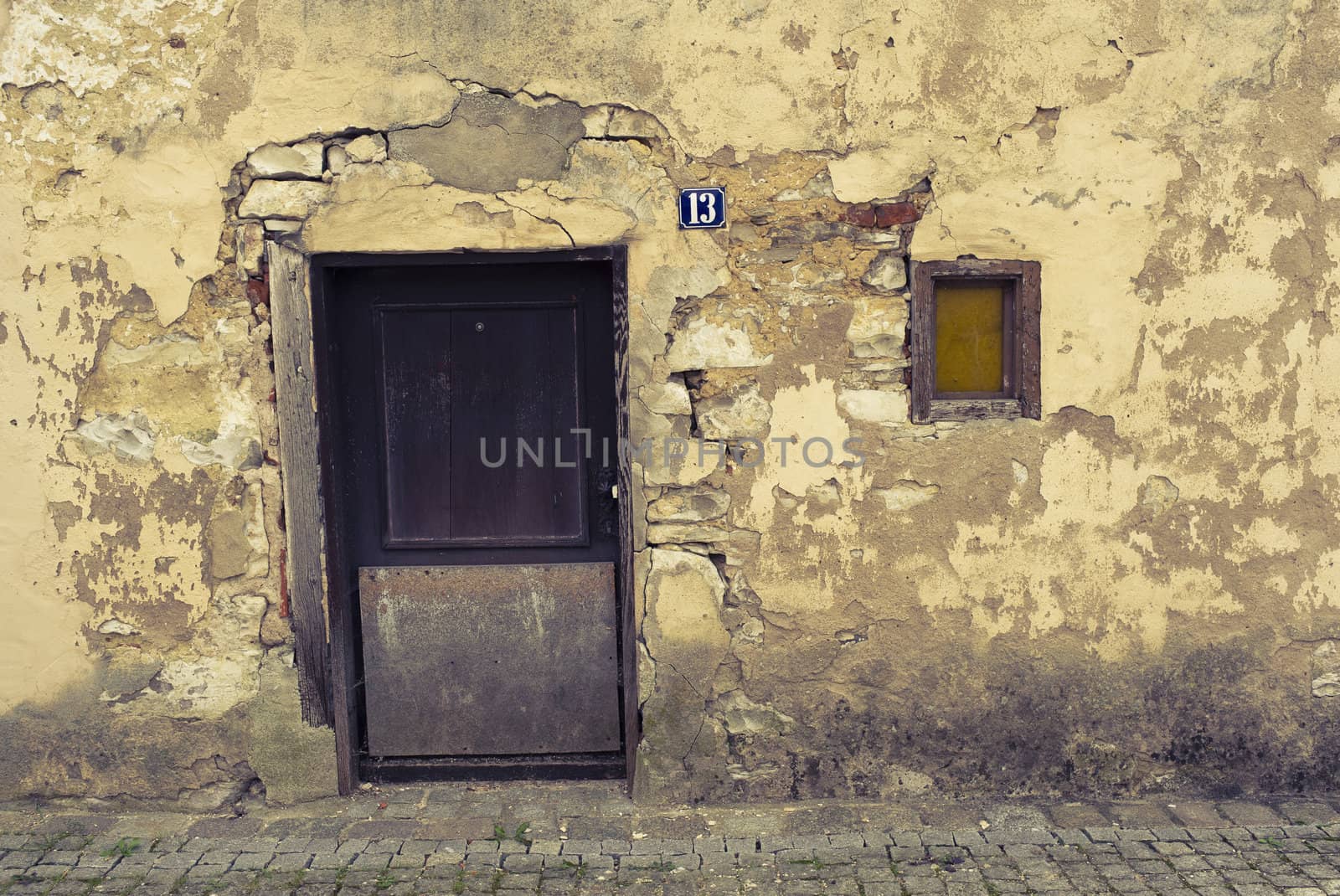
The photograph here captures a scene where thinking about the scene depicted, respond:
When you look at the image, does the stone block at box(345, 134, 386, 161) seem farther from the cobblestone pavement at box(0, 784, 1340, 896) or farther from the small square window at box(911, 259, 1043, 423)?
the cobblestone pavement at box(0, 784, 1340, 896)

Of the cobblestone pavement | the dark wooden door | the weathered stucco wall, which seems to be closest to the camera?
the cobblestone pavement

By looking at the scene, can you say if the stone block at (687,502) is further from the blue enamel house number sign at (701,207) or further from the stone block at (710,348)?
the blue enamel house number sign at (701,207)

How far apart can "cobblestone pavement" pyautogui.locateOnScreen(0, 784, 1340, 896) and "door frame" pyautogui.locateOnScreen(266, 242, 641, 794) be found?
331 mm

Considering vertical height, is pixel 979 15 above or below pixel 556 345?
above

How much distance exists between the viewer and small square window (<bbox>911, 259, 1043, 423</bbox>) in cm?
→ 368

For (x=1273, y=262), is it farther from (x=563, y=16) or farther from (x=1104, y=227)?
(x=563, y=16)

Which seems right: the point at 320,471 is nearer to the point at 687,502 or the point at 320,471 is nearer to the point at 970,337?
the point at 687,502

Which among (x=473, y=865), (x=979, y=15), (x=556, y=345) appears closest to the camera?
(x=473, y=865)

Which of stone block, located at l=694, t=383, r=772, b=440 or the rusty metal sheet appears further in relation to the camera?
the rusty metal sheet

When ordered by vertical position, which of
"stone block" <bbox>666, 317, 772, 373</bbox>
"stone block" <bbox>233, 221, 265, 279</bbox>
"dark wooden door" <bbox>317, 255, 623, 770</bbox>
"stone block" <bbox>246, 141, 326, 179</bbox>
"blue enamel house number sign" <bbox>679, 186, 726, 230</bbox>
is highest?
"stone block" <bbox>246, 141, 326, 179</bbox>

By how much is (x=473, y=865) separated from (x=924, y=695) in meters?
1.66

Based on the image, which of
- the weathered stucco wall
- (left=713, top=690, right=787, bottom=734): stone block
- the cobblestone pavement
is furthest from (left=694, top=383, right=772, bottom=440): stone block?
the cobblestone pavement

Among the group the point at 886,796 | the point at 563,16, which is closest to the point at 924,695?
the point at 886,796

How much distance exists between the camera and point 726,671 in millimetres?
3785
